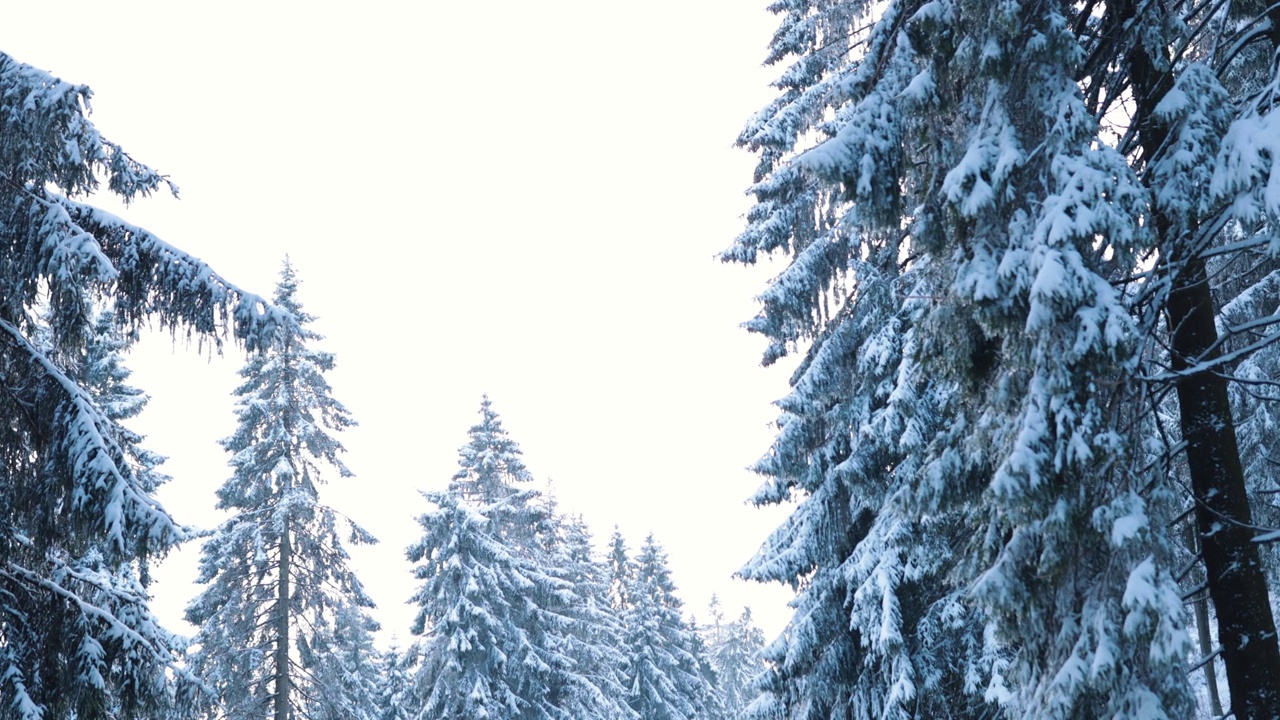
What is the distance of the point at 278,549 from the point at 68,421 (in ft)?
49.8

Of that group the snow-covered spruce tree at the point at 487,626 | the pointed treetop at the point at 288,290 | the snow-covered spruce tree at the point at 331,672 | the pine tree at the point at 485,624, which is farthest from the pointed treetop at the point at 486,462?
the pointed treetop at the point at 288,290

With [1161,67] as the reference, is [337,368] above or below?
above

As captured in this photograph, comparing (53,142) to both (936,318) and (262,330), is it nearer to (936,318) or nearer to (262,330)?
(262,330)

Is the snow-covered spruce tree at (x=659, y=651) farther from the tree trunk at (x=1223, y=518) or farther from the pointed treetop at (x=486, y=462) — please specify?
the tree trunk at (x=1223, y=518)

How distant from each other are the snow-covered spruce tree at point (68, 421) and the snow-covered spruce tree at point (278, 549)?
1293 cm

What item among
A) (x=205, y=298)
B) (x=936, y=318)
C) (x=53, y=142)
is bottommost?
(x=936, y=318)

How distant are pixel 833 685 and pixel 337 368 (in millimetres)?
15392

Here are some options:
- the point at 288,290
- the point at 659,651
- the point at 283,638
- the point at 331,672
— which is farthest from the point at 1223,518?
the point at 659,651

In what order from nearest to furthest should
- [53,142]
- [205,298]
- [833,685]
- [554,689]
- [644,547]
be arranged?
[53,142]
[205,298]
[833,685]
[554,689]
[644,547]

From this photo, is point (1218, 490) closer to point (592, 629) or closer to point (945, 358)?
point (945, 358)

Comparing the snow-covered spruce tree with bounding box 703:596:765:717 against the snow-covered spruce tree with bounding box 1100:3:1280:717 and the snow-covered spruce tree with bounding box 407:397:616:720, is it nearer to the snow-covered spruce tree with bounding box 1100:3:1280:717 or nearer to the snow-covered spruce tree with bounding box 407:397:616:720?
the snow-covered spruce tree with bounding box 407:397:616:720

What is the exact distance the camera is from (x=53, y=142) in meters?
7.77

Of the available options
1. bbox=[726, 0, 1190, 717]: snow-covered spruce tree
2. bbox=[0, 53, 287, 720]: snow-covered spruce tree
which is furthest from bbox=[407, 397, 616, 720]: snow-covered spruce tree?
bbox=[726, 0, 1190, 717]: snow-covered spruce tree

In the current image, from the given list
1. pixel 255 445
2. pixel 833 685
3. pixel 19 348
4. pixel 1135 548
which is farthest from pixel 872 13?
pixel 255 445
